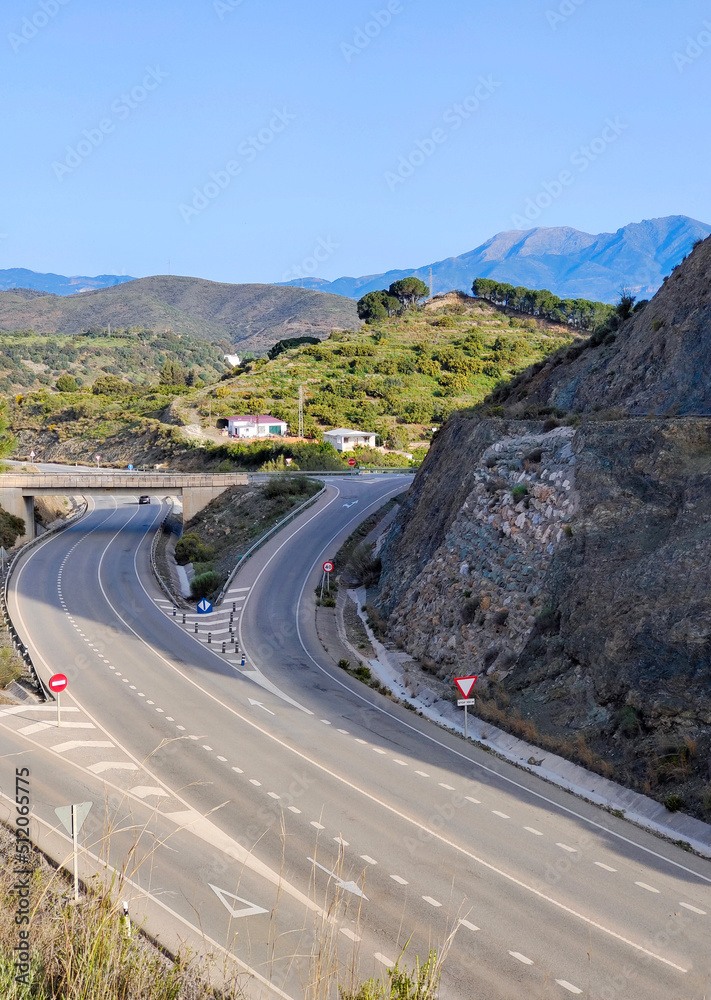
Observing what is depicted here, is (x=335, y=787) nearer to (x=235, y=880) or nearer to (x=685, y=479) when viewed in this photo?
(x=235, y=880)

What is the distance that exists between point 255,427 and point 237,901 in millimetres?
74196

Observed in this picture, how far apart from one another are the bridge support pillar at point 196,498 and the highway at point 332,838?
2931 cm

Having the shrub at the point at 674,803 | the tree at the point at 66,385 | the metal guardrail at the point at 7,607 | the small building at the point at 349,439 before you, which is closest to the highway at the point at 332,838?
the metal guardrail at the point at 7,607

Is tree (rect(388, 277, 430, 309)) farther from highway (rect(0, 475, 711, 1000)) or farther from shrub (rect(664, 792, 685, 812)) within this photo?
shrub (rect(664, 792, 685, 812))

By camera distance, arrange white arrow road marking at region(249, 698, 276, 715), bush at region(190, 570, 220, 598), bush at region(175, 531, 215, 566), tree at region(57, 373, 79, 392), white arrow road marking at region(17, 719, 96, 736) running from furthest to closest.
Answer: tree at region(57, 373, 79, 392), bush at region(175, 531, 215, 566), bush at region(190, 570, 220, 598), white arrow road marking at region(249, 698, 276, 715), white arrow road marking at region(17, 719, 96, 736)

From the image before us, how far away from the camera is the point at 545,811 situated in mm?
16938

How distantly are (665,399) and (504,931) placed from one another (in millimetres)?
22222

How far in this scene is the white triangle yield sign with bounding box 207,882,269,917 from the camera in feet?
42.3

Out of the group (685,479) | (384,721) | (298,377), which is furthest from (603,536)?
(298,377)

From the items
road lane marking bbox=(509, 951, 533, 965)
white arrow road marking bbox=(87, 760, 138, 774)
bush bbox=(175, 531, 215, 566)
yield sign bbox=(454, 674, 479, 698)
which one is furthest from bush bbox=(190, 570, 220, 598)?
road lane marking bbox=(509, 951, 533, 965)

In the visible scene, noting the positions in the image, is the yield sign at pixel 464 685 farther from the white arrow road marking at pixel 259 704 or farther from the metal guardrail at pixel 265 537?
the metal guardrail at pixel 265 537

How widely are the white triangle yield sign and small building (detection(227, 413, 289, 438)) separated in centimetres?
7320

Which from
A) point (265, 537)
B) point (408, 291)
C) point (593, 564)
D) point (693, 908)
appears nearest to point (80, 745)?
point (593, 564)

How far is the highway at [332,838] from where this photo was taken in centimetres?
1186
